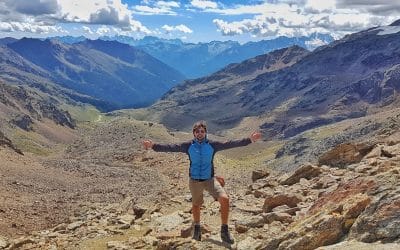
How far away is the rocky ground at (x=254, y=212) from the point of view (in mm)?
15227

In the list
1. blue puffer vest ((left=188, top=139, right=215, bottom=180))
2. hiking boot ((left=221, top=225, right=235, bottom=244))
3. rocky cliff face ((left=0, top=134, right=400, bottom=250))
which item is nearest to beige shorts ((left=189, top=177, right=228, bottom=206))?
blue puffer vest ((left=188, top=139, right=215, bottom=180))

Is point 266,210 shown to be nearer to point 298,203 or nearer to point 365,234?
point 298,203

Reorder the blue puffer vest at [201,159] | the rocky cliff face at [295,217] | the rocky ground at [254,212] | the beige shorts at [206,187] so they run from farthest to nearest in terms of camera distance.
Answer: the beige shorts at [206,187] < the blue puffer vest at [201,159] < the rocky ground at [254,212] < the rocky cliff face at [295,217]

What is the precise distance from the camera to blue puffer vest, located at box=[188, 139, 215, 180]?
18516 mm

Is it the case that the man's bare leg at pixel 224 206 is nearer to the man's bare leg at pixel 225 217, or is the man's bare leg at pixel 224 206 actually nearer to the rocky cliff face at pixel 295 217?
the man's bare leg at pixel 225 217

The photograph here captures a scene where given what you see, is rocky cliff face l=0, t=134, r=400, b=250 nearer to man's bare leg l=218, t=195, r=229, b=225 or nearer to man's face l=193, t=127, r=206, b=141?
man's bare leg l=218, t=195, r=229, b=225

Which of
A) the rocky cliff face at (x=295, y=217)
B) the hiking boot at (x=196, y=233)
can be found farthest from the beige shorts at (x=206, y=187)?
the rocky cliff face at (x=295, y=217)

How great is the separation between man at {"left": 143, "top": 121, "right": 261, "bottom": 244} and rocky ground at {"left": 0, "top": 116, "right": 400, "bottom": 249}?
2.85ft

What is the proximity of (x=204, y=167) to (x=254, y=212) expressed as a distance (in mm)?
9026

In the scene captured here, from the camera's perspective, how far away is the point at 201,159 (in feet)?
61.0

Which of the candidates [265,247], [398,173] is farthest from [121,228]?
[398,173]

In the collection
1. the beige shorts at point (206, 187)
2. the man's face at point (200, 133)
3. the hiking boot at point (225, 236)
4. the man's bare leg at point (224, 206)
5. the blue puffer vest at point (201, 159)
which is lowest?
the hiking boot at point (225, 236)

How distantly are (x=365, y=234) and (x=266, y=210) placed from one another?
1162 cm

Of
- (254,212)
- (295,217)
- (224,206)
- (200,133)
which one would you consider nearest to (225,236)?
(224,206)
